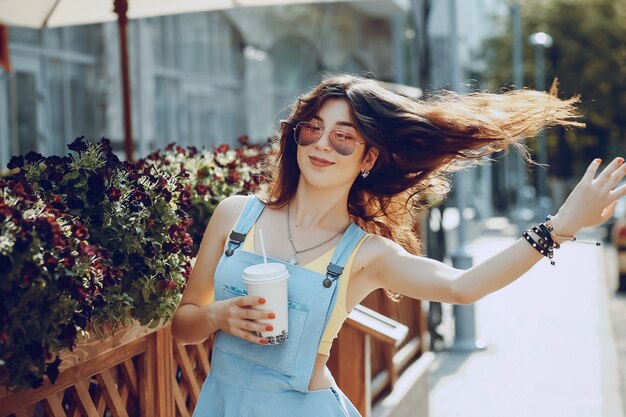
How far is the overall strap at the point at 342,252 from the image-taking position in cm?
256

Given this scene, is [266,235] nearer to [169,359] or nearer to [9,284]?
[169,359]

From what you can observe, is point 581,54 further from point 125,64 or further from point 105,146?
point 105,146

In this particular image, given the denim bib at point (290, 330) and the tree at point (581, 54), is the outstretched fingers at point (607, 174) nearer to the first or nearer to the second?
the denim bib at point (290, 330)

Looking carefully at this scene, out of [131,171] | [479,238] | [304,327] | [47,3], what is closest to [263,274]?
[304,327]

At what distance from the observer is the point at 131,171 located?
294 centimetres

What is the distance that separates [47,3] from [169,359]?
8.24ft

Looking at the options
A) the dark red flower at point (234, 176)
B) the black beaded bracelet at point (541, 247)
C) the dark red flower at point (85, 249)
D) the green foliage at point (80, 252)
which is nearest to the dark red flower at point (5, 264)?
the green foliage at point (80, 252)

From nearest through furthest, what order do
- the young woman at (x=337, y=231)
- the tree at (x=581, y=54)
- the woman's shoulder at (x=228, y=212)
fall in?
the young woman at (x=337, y=231) → the woman's shoulder at (x=228, y=212) → the tree at (x=581, y=54)

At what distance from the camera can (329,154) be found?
2.71 metres

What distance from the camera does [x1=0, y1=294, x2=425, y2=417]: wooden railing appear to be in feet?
8.00

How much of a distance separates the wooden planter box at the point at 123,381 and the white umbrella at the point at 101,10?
2.09 metres

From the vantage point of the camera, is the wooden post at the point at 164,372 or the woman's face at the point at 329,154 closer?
the woman's face at the point at 329,154

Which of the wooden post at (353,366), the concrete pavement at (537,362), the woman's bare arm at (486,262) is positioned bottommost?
the concrete pavement at (537,362)

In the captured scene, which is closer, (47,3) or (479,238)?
(47,3)
